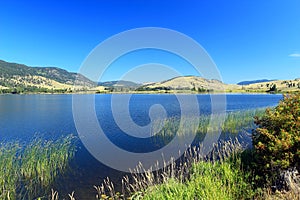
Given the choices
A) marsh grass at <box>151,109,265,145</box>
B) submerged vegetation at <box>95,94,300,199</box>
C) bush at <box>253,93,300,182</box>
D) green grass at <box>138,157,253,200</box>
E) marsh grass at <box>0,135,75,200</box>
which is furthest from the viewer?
marsh grass at <box>151,109,265,145</box>

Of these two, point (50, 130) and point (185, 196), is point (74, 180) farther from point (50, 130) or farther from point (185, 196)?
point (50, 130)

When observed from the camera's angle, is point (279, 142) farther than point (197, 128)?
No

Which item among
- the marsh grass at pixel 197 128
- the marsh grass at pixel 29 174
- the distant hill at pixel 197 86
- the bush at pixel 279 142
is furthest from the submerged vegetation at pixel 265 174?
the distant hill at pixel 197 86

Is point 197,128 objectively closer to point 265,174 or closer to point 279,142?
point 265,174

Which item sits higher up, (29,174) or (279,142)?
(279,142)

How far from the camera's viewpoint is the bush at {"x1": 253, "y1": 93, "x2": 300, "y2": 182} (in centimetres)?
764

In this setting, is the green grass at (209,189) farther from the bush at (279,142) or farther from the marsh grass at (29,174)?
the marsh grass at (29,174)

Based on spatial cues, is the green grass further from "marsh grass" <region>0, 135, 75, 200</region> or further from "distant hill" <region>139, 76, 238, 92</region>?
"distant hill" <region>139, 76, 238, 92</region>

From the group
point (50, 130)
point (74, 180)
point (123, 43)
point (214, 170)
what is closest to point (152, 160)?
point (74, 180)

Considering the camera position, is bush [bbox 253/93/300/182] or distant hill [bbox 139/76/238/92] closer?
bush [bbox 253/93/300/182]

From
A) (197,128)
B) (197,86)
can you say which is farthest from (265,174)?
(197,86)

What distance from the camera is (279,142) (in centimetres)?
752

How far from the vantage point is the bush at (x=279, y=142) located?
764 cm

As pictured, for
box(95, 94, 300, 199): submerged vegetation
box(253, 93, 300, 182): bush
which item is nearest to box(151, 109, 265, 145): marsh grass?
box(95, 94, 300, 199): submerged vegetation
